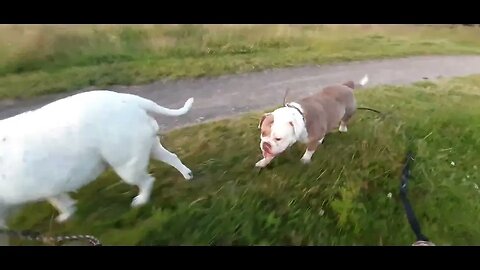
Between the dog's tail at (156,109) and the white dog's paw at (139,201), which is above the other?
the dog's tail at (156,109)

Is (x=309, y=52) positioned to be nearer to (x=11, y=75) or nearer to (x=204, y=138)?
(x=204, y=138)

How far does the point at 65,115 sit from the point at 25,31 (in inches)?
19.1

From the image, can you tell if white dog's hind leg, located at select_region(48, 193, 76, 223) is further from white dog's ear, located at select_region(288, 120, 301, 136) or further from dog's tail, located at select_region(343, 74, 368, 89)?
dog's tail, located at select_region(343, 74, 368, 89)

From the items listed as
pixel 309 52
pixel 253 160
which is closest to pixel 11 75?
pixel 253 160

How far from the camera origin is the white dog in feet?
6.15

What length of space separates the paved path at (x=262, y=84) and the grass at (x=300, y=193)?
6cm

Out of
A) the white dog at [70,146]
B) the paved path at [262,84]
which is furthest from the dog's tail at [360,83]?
the white dog at [70,146]

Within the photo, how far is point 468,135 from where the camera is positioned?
229cm

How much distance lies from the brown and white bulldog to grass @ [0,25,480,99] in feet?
0.64

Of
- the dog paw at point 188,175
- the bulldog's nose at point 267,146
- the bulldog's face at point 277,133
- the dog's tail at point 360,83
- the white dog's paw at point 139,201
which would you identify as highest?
the dog's tail at point 360,83

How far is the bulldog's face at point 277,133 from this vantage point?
6.79ft

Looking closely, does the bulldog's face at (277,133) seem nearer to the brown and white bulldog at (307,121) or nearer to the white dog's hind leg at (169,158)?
the brown and white bulldog at (307,121)
